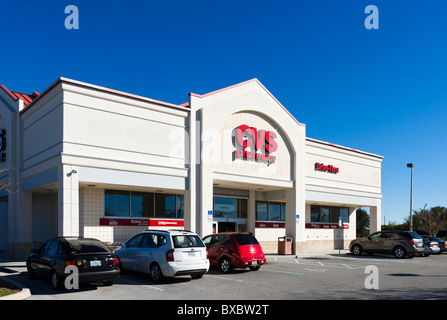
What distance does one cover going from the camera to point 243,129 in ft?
80.2

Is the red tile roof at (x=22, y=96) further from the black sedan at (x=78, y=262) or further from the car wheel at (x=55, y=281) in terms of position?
the car wheel at (x=55, y=281)

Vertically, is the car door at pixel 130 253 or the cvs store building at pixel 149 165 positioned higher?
the cvs store building at pixel 149 165

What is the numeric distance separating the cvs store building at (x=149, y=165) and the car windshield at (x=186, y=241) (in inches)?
240

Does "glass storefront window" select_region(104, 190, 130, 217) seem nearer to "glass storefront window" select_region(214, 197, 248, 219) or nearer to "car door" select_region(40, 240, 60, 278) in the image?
"glass storefront window" select_region(214, 197, 248, 219)

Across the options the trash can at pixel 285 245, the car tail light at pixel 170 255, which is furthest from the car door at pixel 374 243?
the car tail light at pixel 170 255

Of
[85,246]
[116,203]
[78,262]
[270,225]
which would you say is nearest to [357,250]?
[270,225]

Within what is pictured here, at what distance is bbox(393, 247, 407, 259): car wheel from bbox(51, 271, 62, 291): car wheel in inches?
768

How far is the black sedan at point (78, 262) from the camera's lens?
1167 centimetres

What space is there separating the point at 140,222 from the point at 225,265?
24.4 feet

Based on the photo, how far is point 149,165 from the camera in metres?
20.6

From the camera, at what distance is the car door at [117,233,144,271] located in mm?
14844

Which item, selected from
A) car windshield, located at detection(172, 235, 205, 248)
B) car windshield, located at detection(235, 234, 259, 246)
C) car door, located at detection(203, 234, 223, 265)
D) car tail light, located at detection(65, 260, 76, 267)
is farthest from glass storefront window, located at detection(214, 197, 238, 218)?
car tail light, located at detection(65, 260, 76, 267)

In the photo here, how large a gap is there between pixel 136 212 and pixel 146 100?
241 inches
